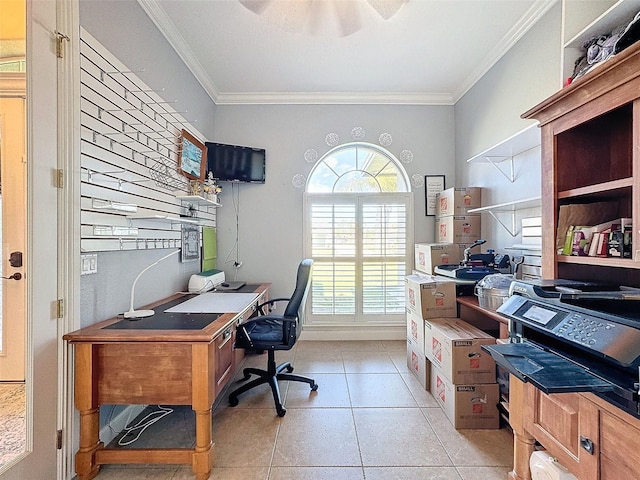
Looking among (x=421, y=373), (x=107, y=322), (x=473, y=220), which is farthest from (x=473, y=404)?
(x=107, y=322)

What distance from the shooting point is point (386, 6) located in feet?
7.41

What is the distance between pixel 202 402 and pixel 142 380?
34 cm

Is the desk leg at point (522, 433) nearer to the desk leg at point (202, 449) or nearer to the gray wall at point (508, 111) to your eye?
the desk leg at point (202, 449)

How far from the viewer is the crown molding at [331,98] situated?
150 inches

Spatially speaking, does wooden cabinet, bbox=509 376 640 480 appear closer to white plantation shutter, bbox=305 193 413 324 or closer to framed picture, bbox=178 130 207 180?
white plantation shutter, bbox=305 193 413 324

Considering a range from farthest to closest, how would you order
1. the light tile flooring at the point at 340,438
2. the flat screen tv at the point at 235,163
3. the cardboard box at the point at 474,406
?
the flat screen tv at the point at 235,163 < the cardboard box at the point at 474,406 < the light tile flooring at the point at 340,438

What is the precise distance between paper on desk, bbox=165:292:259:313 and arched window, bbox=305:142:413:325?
4.07ft

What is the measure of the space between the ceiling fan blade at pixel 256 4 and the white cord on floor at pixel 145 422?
2989mm

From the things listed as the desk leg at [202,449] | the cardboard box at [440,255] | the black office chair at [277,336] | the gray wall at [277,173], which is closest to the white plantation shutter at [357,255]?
the gray wall at [277,173]

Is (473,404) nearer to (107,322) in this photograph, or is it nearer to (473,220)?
(473,220)

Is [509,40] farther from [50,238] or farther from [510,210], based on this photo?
[50,238]

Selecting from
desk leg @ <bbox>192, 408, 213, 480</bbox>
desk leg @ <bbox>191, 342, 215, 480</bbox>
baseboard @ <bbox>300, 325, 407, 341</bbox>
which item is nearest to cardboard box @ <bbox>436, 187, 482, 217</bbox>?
baseboard @ <bbox>300, 325, 407, 341</bbox>

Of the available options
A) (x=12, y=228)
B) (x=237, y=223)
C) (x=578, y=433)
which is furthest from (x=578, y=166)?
(x=237, y=223)

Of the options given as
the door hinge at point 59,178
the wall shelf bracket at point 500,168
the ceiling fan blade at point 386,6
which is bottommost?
the door hinge at point 59,178
